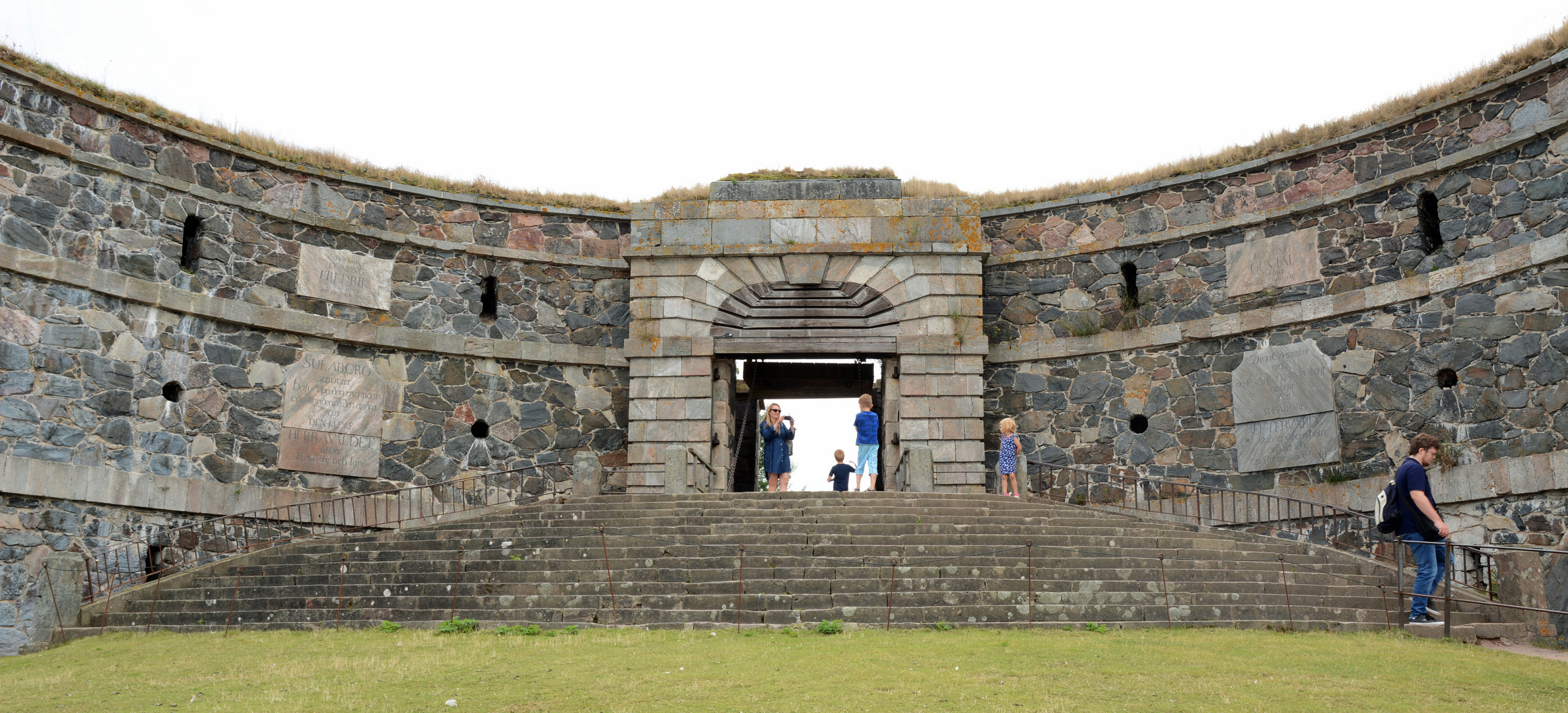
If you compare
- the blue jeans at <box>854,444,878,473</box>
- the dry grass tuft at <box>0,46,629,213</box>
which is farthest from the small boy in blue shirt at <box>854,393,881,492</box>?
the dry grass tuft at <box>0,46,629,213</box>

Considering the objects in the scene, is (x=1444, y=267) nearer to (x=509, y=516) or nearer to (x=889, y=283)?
(x=889, y=283)

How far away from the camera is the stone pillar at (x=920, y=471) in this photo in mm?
15945

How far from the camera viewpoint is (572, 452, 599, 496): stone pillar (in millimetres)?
15695

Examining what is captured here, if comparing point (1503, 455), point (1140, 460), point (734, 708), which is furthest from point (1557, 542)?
point (734, 708)

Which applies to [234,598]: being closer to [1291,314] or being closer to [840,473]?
[840,473]

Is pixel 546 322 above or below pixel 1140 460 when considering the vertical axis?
above

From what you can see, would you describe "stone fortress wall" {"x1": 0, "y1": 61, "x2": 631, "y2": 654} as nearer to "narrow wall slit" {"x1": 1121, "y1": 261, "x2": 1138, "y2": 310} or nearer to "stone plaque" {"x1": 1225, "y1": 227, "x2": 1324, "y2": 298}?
"narrow wall slit" {"x1": 1121, "y1": 261, "x2": 1138, "y2": 310}

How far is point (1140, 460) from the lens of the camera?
17438mm

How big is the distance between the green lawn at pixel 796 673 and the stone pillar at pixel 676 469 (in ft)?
18.0

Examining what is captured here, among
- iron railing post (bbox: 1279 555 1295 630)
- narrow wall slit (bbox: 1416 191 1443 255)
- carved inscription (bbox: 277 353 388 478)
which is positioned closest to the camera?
iron railing post (bbox: 1279 555 1295 630)

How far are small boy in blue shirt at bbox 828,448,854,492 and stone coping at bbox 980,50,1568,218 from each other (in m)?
4.73

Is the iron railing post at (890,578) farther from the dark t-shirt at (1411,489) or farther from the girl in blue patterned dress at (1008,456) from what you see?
the dark t-shirt at (1411,489)

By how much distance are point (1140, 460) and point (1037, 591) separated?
6.66 metres

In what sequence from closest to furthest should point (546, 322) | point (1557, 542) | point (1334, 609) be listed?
point (1334, 609)
point (1557, 542)
point (546, 322)
